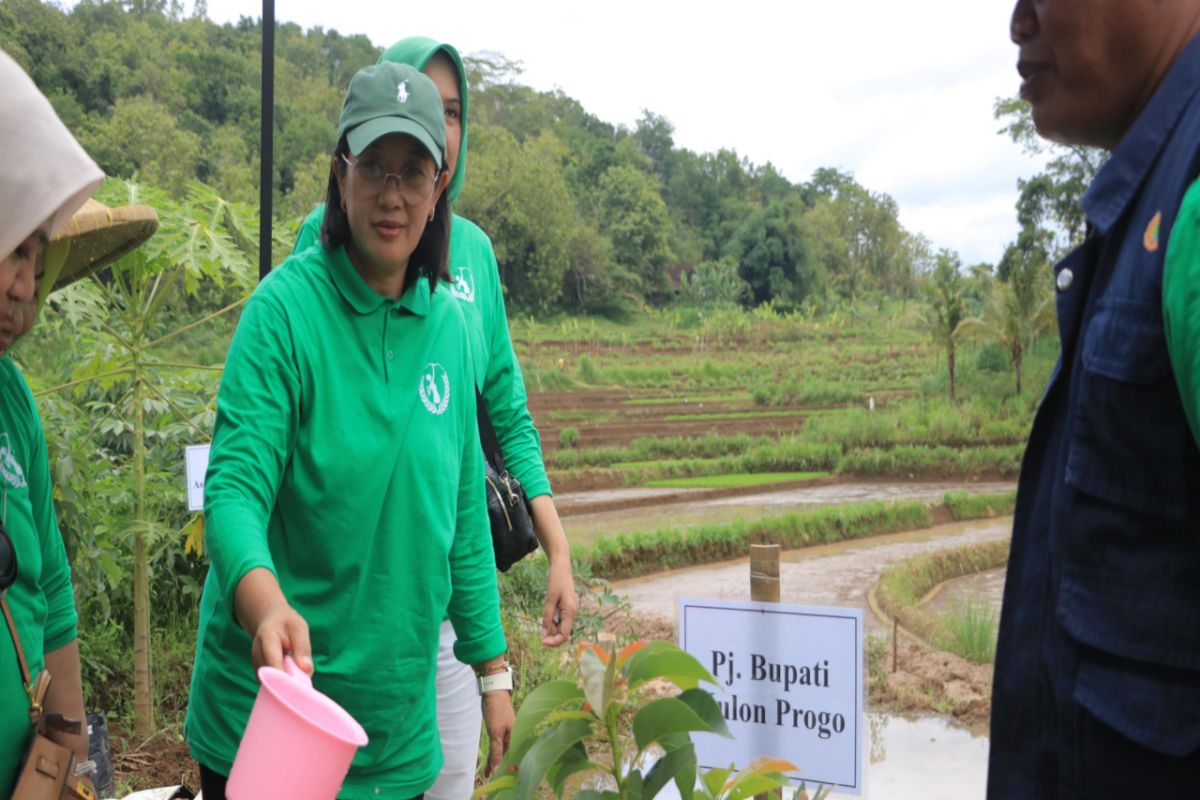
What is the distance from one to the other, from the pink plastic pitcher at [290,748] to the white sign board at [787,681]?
1.03 metres

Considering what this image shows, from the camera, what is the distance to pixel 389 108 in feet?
4.13

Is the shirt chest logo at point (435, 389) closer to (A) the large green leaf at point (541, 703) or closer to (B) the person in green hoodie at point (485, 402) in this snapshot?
(B) the person in green hoodie at point (485, 402)

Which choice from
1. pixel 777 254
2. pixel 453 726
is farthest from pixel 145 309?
pixel 777 254

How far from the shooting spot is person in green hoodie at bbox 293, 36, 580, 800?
5.32ft

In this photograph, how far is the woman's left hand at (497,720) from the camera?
4.67 feet

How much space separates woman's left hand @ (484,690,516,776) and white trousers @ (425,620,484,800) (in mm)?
167

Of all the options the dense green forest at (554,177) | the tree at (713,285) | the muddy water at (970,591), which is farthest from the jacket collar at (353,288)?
the tree at (713,285)

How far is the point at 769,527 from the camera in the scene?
6.36 meters

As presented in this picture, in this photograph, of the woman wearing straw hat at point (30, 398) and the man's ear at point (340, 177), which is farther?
the man's ear at point (340, 177)

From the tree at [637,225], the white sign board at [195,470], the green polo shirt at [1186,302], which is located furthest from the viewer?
the tree at [637,225]

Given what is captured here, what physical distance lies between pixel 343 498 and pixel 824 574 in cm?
524

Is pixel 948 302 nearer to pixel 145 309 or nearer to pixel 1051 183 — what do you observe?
pixel 1051 183

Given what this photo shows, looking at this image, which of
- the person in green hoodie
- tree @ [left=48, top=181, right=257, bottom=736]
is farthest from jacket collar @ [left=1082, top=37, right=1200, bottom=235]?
tree @ [left=48, top=181, right=257, bottom=736]

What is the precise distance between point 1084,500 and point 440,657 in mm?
1081
